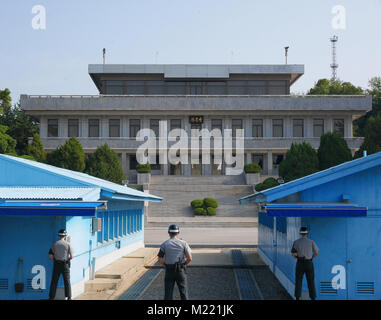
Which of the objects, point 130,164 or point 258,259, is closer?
point 258,259

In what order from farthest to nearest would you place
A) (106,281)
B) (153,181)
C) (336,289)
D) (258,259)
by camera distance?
(153,181) → (258,259) → (106,281) → (336,289)

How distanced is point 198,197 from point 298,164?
1028 cm

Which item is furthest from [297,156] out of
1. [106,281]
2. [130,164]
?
[106,281]

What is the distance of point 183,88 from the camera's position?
6850 centimetres

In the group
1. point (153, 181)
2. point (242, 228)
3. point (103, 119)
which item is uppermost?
point (103, 119)

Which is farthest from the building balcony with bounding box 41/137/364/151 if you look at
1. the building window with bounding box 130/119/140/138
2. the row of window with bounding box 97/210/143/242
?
the row of window with bounding box 97/210/143/242

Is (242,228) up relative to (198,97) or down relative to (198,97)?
down

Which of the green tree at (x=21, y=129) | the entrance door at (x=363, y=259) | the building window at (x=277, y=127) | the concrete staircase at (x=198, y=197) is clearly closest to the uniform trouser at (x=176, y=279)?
the entrance door at (x=363, y=259)

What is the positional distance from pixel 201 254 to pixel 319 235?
1258cm

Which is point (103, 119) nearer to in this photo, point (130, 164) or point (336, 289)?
point (130, 164)

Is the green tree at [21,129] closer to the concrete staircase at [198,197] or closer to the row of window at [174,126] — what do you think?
the row of window at [174,126]

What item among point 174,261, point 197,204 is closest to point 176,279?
point 174,261

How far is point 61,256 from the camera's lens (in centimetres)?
1185

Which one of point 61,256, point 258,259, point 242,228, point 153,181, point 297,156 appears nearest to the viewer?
point 61,256
